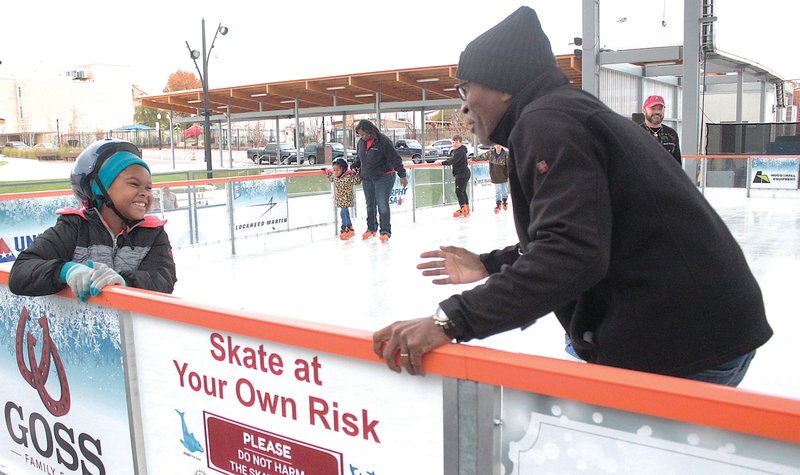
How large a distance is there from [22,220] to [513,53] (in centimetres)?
693

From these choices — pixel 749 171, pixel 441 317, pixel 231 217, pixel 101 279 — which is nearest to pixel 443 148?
pixel 749 171

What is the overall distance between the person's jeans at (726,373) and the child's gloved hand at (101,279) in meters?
1.73

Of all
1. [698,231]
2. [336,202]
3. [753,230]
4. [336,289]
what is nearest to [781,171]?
[753,230]

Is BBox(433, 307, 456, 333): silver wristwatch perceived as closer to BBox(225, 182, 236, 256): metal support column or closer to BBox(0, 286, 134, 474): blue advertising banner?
BBox(0, 286, 134, 474): blue advertising banner

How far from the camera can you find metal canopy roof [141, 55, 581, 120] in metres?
24.6

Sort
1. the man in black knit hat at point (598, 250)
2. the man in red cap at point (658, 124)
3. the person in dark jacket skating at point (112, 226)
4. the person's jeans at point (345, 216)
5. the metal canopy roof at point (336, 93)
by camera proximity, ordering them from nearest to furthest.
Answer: the man in black knit hat at point (598, 250), the person in dark jacket skating at point (112, 226), the man in red cap at point (658, 124), the person's jeans at point (345, 216), the metal canopy roof at point (336, 93)

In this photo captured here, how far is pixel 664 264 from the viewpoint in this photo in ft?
4.43

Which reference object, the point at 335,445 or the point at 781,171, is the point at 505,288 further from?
the point at 781,171

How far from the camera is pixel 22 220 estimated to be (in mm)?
6926

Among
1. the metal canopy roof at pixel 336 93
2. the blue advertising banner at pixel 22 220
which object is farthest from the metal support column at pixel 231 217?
the metal canopy roof at pixel 336 93

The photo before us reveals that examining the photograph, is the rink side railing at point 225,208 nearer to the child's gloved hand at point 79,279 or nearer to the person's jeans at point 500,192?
the person's jeans at point 500,192

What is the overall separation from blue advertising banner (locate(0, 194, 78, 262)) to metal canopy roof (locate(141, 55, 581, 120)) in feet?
53.5

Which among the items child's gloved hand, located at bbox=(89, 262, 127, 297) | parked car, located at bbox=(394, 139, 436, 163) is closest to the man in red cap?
child's gloved hand, located at bbox=(89, 262, 127, 297)

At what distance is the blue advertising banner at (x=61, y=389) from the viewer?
2186mm
